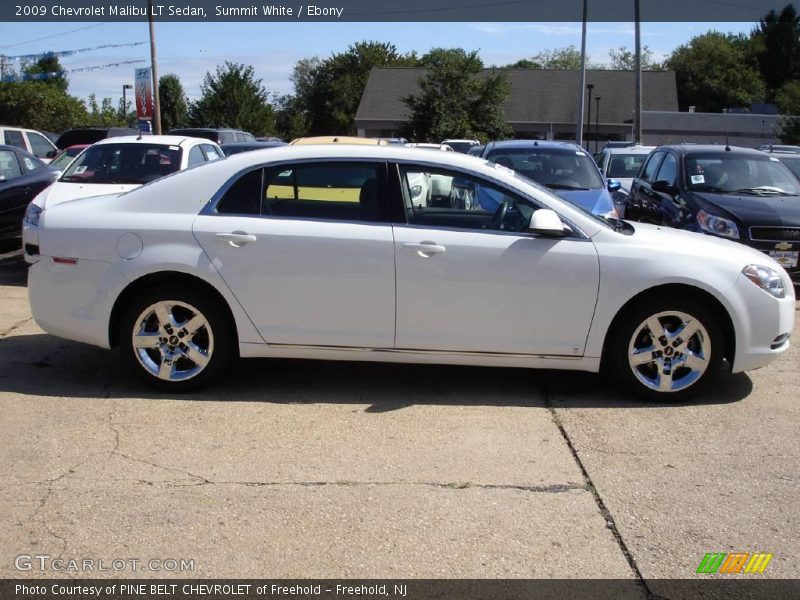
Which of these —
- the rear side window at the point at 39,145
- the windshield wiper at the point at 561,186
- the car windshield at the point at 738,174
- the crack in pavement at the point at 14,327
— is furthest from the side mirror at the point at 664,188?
the rear side window at the point at 39,145

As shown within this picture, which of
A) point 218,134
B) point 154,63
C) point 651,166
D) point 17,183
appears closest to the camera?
point 17,183

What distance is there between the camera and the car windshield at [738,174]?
10391 millimetres

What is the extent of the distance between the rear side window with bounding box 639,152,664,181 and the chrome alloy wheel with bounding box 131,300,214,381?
839 cm

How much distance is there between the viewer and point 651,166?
1234 cm

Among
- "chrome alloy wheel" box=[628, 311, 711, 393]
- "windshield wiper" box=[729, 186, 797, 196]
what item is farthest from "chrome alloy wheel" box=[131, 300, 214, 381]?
"windshield wiper" box=[729, 186, 797, 196]

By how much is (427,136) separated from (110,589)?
4334cm

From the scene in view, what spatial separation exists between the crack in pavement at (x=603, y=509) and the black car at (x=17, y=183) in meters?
8.26

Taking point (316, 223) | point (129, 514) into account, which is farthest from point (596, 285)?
point (129, 514)

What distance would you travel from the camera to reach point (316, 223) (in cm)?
545

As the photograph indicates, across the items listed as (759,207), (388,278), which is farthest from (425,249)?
(759,207)

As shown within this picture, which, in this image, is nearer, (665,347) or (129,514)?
(129,514)

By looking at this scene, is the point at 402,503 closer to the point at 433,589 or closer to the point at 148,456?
the point at 433,589

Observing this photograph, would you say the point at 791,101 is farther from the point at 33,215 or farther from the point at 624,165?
the point at 33,215

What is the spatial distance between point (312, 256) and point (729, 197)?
6531mm
